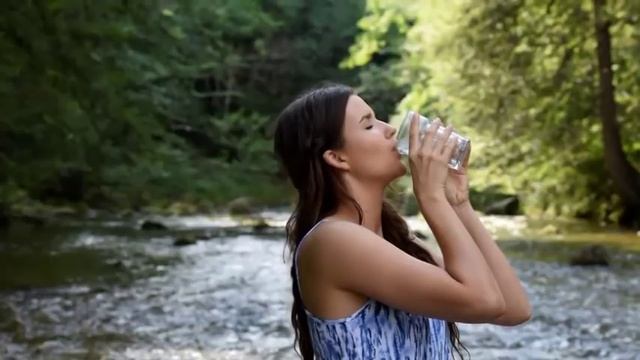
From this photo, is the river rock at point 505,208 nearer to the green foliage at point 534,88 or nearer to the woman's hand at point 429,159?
the green foliage at point 534,88

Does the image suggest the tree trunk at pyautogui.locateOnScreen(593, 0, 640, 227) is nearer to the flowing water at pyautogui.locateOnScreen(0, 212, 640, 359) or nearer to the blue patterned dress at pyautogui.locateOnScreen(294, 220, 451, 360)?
the flowing water at pyautogui.locateOnScreen(0, 212, 640, 359)

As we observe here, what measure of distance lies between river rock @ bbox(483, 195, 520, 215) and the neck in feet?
73.3

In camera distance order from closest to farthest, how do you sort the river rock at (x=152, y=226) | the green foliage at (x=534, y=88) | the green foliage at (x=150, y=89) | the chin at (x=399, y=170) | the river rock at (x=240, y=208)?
1. the chin at (x=399, y=170)
2. the green foliage at (x=150, y=89)
3. the river rock at (x=152, y=226)
4. the green foliage at (x=534, y=88)
5. the river rock at (x=240, y=208)

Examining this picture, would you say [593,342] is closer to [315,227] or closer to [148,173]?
[315,227]

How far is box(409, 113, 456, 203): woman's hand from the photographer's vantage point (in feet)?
7.06

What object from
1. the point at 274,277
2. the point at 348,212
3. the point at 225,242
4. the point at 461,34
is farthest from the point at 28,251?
the point at 348,212

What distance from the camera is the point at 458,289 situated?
210cm

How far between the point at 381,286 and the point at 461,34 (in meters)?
19.5

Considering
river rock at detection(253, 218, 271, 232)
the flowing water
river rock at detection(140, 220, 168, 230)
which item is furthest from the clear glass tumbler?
river rock at detection(140, 220, 168, 230)

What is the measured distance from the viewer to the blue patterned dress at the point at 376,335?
2.18 m

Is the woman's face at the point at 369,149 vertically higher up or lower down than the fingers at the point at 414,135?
lower down

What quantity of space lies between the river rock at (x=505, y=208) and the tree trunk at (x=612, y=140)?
11.1 feet

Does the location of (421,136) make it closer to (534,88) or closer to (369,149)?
(369,149)

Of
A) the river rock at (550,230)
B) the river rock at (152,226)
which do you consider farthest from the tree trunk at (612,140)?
the river rock at (152,226)
